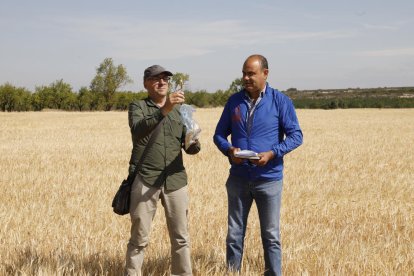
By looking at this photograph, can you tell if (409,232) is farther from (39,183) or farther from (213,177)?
(39,183)

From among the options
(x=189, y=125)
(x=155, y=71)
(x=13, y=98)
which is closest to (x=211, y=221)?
(x=189, y=125)

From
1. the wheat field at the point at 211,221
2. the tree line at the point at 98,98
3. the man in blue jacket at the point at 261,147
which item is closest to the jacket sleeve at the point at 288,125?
the man in blue jacket at the point at 261,147

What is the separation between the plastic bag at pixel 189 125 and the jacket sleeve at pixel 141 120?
228 millimetres

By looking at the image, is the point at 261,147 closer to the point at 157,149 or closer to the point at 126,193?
the point at 157,149

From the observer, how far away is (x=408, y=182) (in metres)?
9.71

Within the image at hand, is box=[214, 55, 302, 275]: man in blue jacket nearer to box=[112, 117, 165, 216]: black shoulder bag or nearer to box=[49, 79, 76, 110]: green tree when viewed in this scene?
box=[112, 117, 165, 216]: black shoulder bag

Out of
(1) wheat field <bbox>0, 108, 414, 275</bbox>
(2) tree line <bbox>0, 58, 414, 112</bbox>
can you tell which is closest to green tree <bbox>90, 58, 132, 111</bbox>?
(2) tree line <bbox>0, 58, 414, 112</bbox>

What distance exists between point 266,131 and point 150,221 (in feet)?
3.90

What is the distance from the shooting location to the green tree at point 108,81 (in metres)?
72.6

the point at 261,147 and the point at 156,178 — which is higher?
the point at 261,147

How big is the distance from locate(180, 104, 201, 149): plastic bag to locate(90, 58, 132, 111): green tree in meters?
68.6

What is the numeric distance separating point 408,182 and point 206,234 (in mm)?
5586

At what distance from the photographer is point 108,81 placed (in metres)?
74.6

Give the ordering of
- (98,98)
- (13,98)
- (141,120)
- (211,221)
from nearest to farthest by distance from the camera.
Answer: (141,120), (211,221), (13,98), (98,98)
